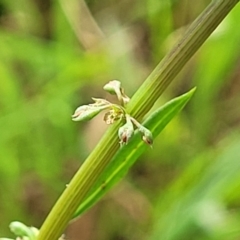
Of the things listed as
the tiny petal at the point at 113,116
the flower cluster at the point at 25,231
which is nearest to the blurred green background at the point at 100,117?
the flower cluster at the point at 25,231

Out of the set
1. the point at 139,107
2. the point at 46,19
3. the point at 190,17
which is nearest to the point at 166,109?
the point at 139,107

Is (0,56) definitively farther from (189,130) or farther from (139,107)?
(139,107)

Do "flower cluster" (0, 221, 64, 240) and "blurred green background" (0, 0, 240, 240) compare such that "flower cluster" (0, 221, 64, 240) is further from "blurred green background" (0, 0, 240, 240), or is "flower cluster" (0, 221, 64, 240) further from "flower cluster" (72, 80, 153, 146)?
"blurred green background" (0, 0, 240, 240)

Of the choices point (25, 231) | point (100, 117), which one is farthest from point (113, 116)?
point (100, 117)

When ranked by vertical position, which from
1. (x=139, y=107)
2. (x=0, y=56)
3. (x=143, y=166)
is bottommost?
(x=139, y=107)

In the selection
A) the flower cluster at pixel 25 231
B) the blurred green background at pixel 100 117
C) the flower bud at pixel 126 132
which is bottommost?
the flower cluster at pixel 25 231

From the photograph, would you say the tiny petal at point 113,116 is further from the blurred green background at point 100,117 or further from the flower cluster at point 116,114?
the blurred green background at point 100,117
